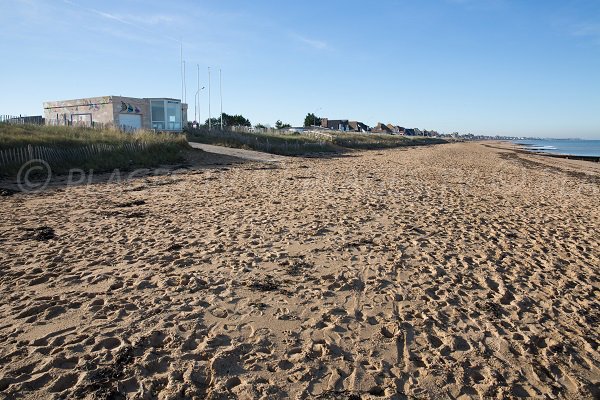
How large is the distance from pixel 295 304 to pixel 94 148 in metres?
16.8

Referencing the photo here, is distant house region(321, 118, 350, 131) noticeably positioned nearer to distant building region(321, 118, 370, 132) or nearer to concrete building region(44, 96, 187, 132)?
distant building region(321, 118, 370, 132)

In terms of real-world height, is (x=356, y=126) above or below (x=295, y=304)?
above

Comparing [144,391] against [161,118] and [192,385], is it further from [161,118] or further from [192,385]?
[161,118]

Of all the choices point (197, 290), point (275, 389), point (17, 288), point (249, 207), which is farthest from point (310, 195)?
point (275, 389)

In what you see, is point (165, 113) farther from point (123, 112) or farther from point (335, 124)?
point (335, 124)

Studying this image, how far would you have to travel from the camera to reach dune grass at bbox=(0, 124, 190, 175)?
15984 mm

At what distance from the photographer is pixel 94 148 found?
17.9 m

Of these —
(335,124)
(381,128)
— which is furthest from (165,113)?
(381,128)

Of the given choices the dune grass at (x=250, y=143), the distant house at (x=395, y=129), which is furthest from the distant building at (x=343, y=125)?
the dune grass at (x=250, y=143)

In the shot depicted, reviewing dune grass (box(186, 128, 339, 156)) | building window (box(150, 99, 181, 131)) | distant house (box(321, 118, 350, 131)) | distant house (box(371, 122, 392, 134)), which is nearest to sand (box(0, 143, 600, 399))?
dune grass (box(186, 128, 339, 156))

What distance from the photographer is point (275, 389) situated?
307cm

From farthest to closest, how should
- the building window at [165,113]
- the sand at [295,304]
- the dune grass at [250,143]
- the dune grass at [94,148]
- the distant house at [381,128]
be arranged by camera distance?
the distant house at [381,128] → the building window at [165,113] → the dune grass at [250,143] → the dune grass at [94,148] → the sand at [295,304]

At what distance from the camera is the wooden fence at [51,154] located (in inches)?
568

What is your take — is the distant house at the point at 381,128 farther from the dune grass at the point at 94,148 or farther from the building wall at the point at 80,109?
the dune grass at the point at 94,148
